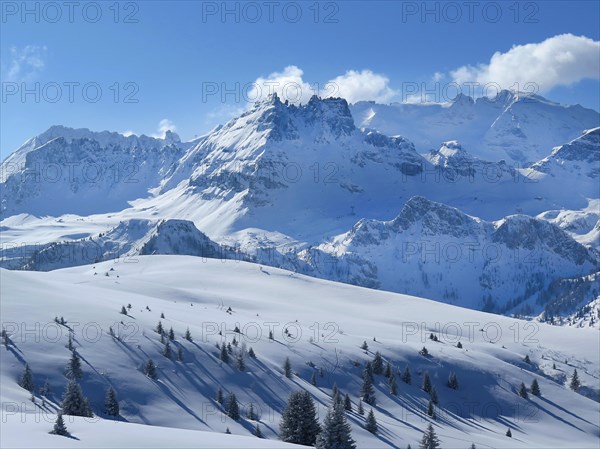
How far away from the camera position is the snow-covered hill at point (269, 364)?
159 feet

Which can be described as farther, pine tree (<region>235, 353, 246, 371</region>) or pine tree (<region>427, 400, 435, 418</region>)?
pine tree (<region>427, 400, 435, 418</region>)

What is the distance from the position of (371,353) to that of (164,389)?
102 feet

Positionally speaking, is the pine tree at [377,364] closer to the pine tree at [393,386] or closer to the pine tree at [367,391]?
the pine tree at [393,386]

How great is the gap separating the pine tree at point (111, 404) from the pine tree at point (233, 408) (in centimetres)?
869

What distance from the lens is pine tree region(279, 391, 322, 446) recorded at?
34281 millimetres

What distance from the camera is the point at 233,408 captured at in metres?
51.0

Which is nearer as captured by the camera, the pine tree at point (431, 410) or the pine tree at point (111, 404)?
the pine tree at point (111, 404)

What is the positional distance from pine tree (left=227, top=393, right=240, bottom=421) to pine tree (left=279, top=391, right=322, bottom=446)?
55.0 ft

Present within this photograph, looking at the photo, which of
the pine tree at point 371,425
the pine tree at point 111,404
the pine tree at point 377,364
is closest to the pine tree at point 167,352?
the pine tree at point 111,404

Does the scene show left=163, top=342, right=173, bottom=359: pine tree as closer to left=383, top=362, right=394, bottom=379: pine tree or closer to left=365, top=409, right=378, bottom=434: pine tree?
left=365, top=409, right=378, bottom=434: pine tree

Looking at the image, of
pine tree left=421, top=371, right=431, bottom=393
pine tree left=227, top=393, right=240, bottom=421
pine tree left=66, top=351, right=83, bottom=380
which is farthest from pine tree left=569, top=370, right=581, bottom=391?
pine tree left=66, top=351, right=83, bottom=380

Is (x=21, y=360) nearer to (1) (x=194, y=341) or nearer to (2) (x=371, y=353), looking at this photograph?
(1) (x=194, y=341)

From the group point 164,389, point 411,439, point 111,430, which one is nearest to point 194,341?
point 164,389

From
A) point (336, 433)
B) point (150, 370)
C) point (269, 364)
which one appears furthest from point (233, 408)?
point (336, 433)
